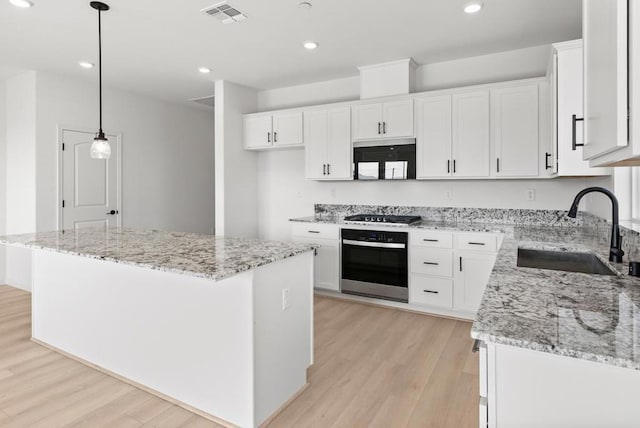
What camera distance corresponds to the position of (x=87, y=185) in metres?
4.85

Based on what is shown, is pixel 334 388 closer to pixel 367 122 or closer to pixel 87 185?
pixel 367 122

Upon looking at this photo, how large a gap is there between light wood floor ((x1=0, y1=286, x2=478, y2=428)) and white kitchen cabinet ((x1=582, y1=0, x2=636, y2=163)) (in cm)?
163

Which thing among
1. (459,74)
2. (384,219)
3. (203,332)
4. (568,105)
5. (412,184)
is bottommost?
(203,332)

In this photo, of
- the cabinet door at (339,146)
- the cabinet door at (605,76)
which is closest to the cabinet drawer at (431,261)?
the cabinet door at (339,146)

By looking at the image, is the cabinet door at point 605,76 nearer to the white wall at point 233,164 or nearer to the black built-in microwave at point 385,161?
the black built-in microwave at point 385,161

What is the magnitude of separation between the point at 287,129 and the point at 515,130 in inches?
102

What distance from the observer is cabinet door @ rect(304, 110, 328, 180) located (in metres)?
4.49

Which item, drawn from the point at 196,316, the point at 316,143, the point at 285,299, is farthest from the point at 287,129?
the point at 196,316

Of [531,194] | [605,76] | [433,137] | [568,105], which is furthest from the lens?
[433,137]

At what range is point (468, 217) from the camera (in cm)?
404

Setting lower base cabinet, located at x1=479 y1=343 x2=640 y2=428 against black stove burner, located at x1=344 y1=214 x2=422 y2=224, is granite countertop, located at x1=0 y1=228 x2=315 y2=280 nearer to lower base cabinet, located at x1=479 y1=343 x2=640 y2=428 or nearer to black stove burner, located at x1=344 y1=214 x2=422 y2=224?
lower base cabinet, located at x1=479 y1=343 x2=640 y2=428

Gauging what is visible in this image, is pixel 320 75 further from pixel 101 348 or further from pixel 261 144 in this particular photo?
pixel 101 348

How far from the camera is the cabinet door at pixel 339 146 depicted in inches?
170

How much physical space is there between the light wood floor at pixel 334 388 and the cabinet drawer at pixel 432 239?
783mm
